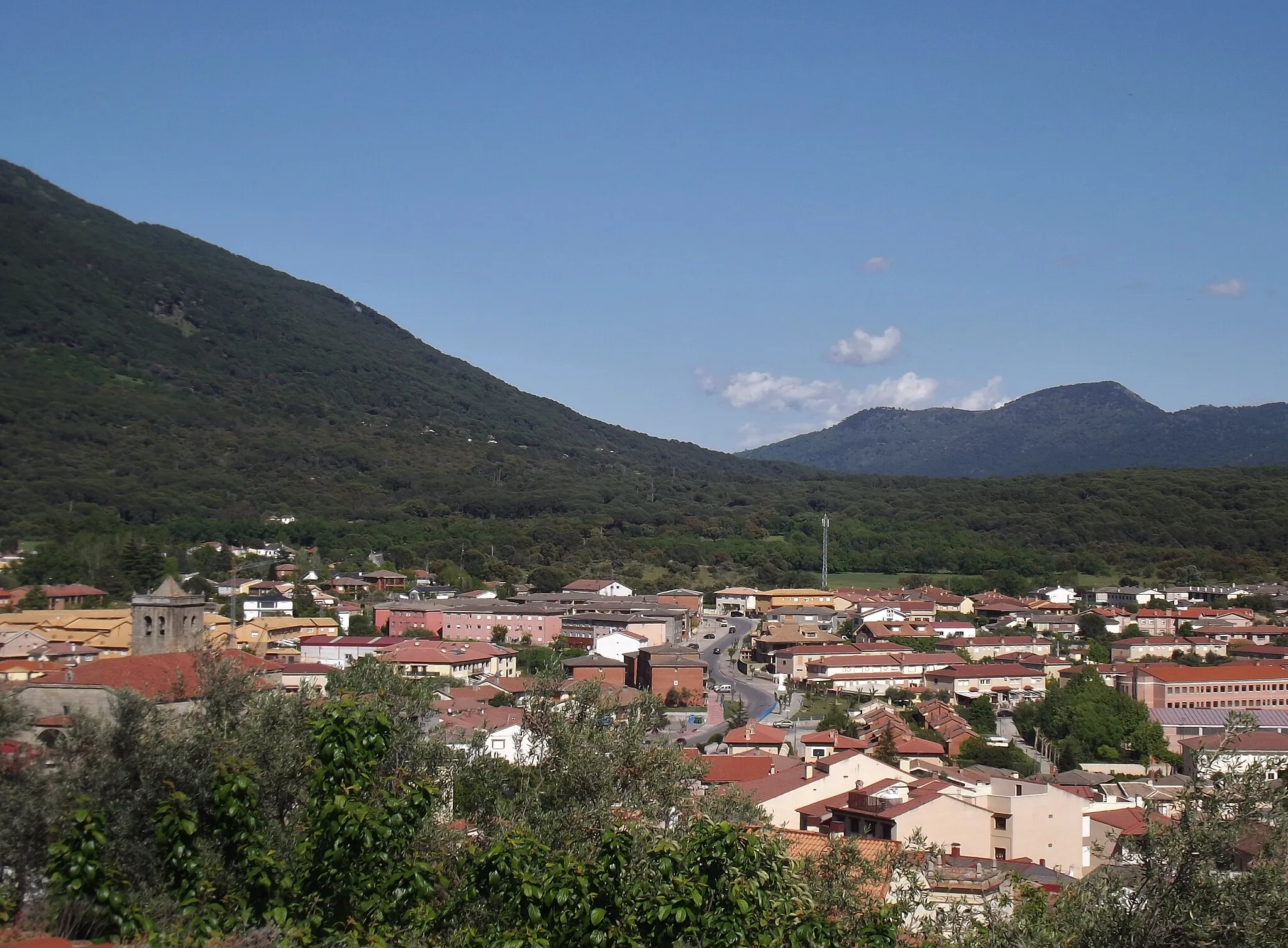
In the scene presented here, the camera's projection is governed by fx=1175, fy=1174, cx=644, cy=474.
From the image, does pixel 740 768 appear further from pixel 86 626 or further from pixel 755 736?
pixel 86 626

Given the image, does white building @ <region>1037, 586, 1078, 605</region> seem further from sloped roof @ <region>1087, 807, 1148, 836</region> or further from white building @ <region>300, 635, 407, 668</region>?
sloped roof @ <region>1087, 807, 1148, 836</region>

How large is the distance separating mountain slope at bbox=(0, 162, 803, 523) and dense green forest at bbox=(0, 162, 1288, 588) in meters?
0.32

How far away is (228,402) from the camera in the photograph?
10388 cm

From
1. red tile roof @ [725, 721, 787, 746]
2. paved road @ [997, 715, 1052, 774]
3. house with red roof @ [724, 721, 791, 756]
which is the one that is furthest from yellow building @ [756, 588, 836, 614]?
house with red roof @ [724, 721, 791, 756]

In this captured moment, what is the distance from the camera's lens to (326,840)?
5047mm

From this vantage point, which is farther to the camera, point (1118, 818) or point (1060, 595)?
point (1060, 595)

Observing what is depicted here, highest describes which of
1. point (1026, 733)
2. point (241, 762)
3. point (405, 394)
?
point (405, 394)

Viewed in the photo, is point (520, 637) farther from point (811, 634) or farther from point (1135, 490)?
point (1135, 490)

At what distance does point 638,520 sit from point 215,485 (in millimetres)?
29804

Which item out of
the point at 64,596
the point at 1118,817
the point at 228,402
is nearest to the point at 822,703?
the point at 1118,817

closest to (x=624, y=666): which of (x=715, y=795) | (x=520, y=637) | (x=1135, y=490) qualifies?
(x=520, y=637)

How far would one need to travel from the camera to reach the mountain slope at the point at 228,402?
3078 inches

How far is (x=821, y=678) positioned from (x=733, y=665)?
254 inches

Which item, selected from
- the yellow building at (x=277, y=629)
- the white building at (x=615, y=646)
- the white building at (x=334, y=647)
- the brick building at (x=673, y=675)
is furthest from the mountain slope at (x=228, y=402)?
the brick building at (x=673, y=675)
